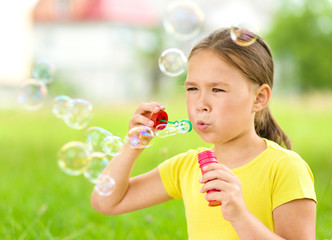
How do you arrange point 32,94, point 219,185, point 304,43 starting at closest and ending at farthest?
1. point 219,185
2. point 32,94
3. point 304,43

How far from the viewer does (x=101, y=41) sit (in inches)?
1143

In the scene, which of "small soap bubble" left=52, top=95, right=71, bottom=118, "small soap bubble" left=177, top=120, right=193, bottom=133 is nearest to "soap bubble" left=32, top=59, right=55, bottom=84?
"small soap bubble" left=52, top=95, right=71, bottom=118

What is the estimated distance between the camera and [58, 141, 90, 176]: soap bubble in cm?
246

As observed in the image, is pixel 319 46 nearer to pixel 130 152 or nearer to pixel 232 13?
pixel 232 13

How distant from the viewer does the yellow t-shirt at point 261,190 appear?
1.74 m

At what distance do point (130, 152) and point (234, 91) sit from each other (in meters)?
0.55

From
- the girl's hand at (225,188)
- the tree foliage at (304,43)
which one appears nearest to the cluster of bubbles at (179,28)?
the girl's hand at (225,188)

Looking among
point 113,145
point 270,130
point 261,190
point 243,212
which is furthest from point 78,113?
point 243,212

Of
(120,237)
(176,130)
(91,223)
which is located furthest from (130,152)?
(91,223)

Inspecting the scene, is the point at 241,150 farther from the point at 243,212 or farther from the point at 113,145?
the point at 113,145

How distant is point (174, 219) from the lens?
3617mm

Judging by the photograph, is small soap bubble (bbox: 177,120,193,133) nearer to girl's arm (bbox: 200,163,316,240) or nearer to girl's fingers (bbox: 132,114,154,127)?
girl's fingers (bbox: 132,114,154,127)

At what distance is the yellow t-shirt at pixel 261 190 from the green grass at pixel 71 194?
0.26 meters

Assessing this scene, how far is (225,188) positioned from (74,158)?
3.64 ft
